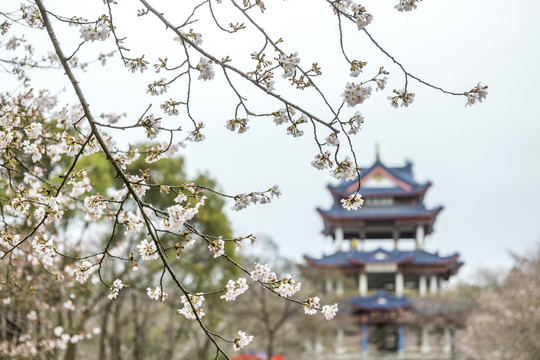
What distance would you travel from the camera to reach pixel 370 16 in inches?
151

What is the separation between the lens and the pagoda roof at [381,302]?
33.2 m

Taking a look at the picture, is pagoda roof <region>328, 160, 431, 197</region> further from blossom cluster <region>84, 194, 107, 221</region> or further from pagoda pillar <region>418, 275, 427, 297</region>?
blossom cluster <region>84, 194, 107, 221</region>

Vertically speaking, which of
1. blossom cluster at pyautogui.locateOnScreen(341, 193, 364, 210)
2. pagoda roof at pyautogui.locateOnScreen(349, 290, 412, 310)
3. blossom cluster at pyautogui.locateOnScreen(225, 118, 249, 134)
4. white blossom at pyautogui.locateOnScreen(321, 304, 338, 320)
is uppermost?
pagoda roof at pyautogui.locateOnScreen(349, 290, 412, 310)

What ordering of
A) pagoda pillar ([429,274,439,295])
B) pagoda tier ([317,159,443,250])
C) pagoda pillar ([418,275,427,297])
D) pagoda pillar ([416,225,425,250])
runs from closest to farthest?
1. pagoda pillar ([418,275,427,297])
2. pagoda pillar ([429,274,439,295])
3. pagoda tier ([317,159,443,250])
4. pagoda pillar ([416,225,425,250])

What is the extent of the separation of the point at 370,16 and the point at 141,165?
15.7 meters

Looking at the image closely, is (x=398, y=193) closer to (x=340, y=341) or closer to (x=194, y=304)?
(x=340, y=341)

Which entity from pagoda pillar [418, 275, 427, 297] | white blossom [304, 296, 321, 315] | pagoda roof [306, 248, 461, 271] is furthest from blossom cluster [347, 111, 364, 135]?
pagoda pillar [418, 275, 427, 297]

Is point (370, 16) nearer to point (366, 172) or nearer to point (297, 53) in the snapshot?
point (297, 53)

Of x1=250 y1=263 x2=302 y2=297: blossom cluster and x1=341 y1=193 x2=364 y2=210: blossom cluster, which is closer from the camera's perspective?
x1=250 y1=263 x2=302 y2=297: blossom cluster

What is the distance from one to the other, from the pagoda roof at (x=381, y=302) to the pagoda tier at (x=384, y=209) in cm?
428

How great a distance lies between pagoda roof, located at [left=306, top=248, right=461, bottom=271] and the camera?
3503 centimetres

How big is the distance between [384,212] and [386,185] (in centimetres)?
154

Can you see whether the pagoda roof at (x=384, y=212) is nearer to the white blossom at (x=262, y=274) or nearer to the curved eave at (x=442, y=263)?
the curved eave at (x=442, y=263)

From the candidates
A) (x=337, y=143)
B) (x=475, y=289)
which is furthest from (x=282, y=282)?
(x=475, y=289)
